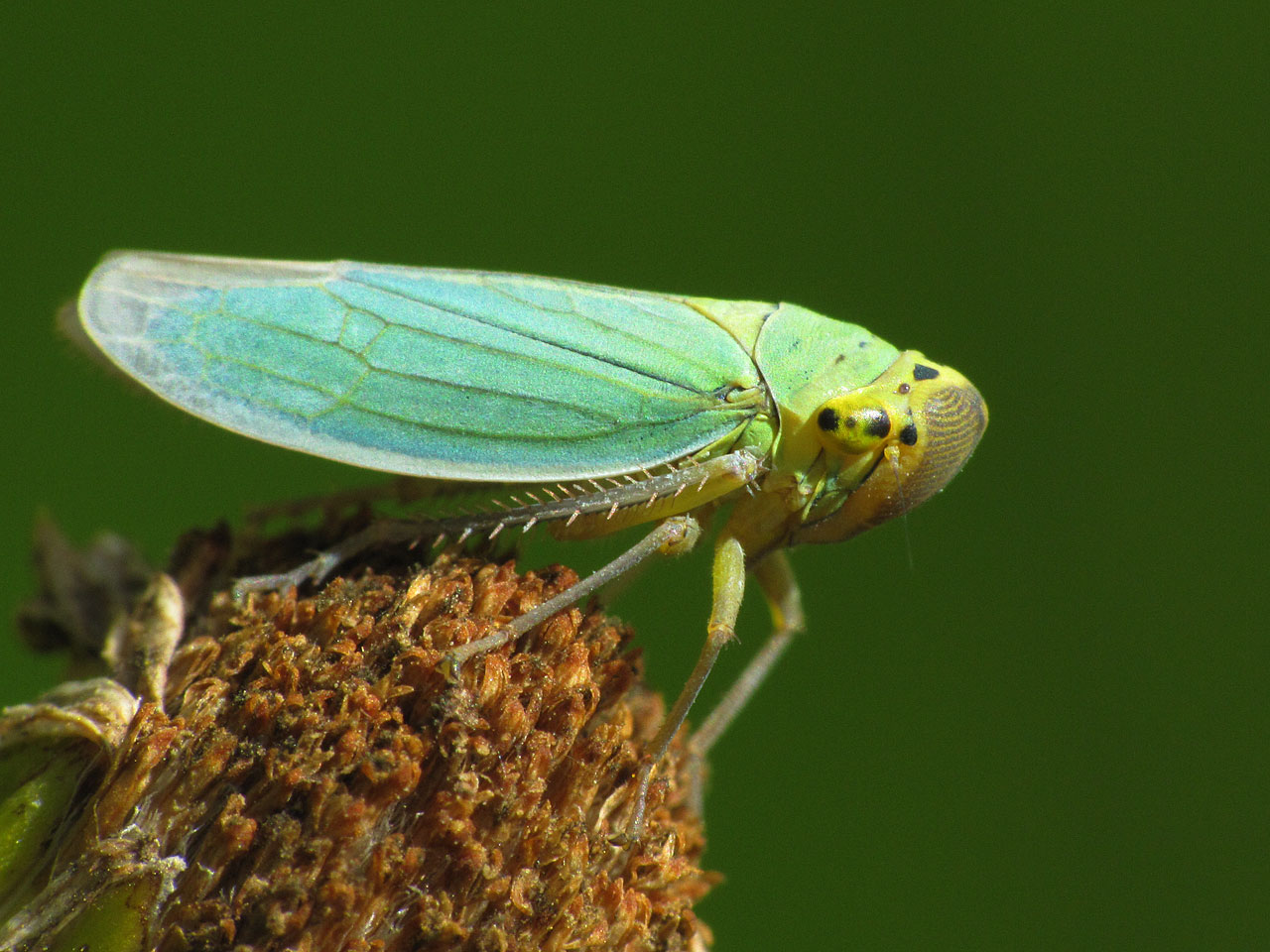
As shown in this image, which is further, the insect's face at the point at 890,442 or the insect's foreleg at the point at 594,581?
the insect's face at the point at 890,442

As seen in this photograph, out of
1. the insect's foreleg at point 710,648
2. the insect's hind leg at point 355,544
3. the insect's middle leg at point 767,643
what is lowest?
Answer: the insect's middle leg at point 767,643

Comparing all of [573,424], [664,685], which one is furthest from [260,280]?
[664,685]

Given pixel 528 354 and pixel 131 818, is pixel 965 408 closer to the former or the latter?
pixel 528 354

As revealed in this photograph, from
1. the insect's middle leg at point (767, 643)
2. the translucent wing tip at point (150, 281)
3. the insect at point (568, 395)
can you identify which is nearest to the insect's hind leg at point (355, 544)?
the insect at point (568, 395)

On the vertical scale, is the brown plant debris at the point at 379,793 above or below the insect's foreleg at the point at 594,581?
below

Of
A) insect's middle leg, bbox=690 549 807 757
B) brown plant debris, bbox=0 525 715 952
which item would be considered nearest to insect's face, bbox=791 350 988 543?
insect's middle leg, bbox=690 549 807 757

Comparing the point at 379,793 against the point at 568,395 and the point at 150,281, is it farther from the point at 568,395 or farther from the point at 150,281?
the point at 150,281

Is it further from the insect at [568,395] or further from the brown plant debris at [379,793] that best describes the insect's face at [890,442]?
the brown plant debris at [379,793]
